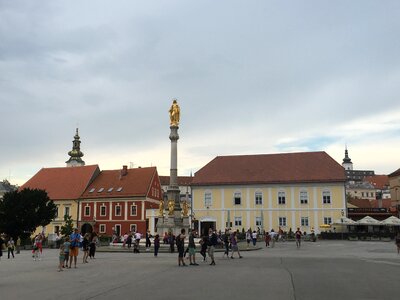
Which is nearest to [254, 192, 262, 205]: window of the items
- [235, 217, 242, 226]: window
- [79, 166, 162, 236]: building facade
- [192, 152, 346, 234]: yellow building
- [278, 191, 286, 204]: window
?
[192, 152, 346, 234]: yellow building

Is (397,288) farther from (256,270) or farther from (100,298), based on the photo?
(100,298)

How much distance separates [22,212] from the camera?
2175 inches

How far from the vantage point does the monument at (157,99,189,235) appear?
42469 mm

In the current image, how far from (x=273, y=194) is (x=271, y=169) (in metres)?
4.22

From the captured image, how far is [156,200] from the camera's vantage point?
7369 centimetres

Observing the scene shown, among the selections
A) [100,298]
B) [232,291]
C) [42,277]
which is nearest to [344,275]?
[232,291]

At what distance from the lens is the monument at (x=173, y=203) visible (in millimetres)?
42469

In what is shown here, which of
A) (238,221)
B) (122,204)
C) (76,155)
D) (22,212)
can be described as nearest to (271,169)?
(238,221)

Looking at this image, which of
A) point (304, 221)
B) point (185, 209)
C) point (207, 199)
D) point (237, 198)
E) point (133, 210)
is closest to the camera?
point (185, 209)

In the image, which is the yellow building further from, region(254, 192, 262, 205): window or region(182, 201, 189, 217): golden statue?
region(182, 201, 189, 217): golden statue

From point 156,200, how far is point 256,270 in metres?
57.1

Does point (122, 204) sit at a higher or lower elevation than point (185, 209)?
higher

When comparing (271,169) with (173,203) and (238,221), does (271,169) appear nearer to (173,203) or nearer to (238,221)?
(238,221)

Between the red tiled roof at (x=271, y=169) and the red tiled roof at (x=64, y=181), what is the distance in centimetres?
1956
